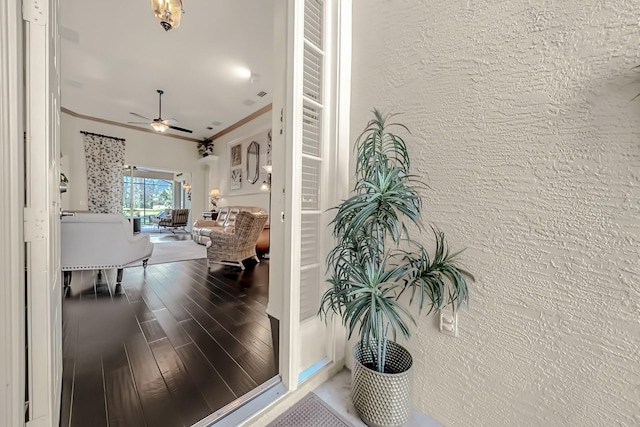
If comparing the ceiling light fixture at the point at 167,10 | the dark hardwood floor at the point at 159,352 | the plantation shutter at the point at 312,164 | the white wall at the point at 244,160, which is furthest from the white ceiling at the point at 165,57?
the dark hardwood floor at the point at 159,352

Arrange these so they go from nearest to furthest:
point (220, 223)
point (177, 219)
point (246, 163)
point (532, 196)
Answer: point (532, 196) < point (220, 223) < point (246, 163) < point (177, 219)

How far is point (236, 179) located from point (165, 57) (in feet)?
11.2

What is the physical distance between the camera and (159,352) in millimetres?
1605

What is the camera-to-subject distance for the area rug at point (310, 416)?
115cm

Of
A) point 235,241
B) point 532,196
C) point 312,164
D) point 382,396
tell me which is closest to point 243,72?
point 235,241

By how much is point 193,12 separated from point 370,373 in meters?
3.94

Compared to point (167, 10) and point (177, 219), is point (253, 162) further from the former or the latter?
point (177, 219)

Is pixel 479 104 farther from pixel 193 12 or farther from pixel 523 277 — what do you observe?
pixel 193 12

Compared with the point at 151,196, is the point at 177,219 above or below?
below

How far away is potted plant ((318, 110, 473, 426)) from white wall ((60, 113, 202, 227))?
8.09 metres

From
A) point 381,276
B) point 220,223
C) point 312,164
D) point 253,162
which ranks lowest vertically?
point 220,223

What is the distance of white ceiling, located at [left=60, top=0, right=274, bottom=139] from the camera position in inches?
112

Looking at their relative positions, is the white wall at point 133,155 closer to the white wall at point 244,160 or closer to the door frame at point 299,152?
the white wall at point 244,160

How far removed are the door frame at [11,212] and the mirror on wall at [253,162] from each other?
17.7 feet
